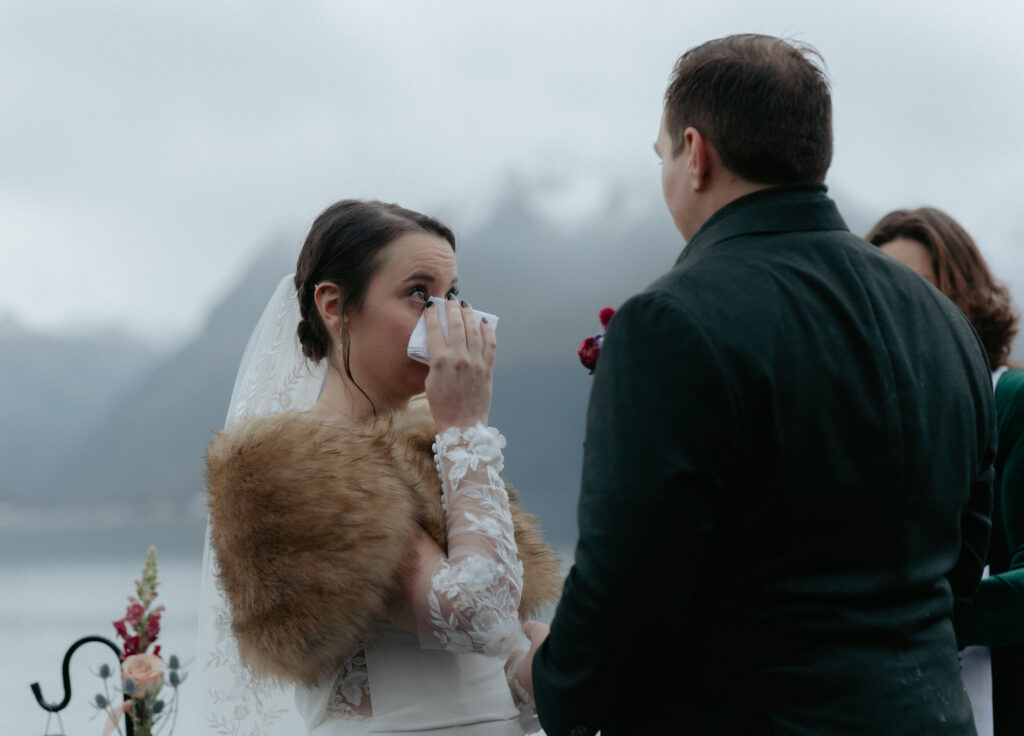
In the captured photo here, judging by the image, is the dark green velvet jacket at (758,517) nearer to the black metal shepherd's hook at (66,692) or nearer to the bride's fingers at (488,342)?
Answer: the bride's fingers at (488,342)

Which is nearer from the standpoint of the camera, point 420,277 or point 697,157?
point 697,157

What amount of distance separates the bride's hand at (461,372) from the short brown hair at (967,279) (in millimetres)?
1178

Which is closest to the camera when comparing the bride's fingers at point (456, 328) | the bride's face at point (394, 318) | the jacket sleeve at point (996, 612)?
the jacket sleeve at point (996, 612)

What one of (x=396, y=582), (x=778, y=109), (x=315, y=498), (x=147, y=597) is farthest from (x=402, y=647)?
(x=778, y=109)

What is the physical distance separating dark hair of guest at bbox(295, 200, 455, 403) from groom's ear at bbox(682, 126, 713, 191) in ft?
2.82

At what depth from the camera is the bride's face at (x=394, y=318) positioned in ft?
6.27

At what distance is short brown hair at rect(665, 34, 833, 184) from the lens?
4.00ft

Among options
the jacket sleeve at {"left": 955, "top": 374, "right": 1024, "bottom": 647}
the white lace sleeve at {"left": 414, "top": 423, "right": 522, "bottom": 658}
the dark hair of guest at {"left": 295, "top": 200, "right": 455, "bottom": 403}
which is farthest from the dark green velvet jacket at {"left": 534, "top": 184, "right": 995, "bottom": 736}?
the dark hair of guest at {"left": 295, "top": 200, "right": 455, "bottom": 403}

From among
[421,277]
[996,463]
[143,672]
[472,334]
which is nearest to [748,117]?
[472,334]

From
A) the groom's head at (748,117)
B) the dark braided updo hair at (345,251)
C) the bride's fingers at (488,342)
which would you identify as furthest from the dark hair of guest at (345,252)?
the groom's head at (748,117)

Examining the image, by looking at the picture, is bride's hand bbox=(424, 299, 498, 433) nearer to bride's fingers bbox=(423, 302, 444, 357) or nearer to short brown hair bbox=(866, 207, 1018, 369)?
bride's fingers bbox=(423, 302, 444, 357)

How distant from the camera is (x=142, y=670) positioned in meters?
1.95

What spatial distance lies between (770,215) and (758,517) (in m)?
0.38

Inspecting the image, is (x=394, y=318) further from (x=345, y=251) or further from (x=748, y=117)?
(x=748, y=117)
